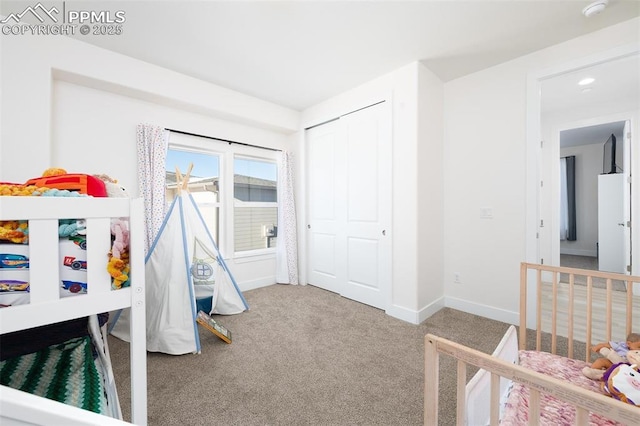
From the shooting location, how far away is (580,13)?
1848 mm

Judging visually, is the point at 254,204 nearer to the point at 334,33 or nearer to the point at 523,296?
the point at 334,33

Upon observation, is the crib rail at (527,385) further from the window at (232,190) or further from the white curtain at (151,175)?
the window at (232,190)

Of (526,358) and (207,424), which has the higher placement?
(526,358)

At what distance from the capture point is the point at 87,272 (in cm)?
90

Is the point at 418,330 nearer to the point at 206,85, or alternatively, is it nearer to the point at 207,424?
the point at 207,424

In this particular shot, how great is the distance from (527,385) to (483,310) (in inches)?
91.9

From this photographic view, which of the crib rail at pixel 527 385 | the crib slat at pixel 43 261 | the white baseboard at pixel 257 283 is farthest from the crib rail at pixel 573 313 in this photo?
the white baseboard at pixel 257 283

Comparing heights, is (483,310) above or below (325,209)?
below

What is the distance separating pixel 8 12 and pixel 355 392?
3423mm

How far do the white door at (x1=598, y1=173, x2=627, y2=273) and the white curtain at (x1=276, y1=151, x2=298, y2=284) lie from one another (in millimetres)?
4800

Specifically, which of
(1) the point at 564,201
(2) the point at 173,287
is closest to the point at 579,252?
(1) the point at 564,201

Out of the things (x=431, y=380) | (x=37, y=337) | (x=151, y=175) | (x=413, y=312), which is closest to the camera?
(x=431, y=380)

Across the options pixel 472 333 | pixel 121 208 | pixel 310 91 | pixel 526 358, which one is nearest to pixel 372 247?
pixel 472 333

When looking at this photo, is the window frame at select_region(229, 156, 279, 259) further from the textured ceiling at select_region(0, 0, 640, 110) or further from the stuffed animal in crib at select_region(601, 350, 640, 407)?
the stuffed animal in crib at select_region(601, 350, 640, 407)
